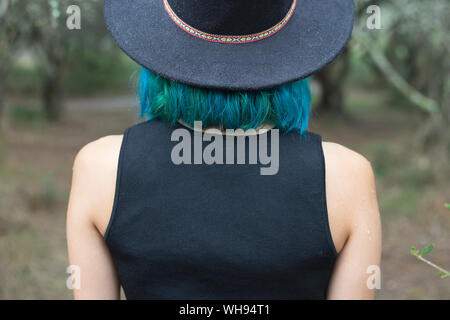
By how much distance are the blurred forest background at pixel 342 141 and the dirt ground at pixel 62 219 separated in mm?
14

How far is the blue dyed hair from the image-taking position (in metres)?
1.13

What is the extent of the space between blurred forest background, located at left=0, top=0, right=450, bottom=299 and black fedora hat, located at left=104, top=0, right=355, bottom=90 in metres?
0.22

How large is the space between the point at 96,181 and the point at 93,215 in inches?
3.5

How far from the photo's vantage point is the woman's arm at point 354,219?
114cm

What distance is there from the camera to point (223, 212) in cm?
114

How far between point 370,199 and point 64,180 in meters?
7.69

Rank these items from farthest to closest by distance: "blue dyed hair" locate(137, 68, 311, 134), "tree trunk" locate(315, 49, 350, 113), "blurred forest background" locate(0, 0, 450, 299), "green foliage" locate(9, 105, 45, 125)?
"tree trunk" locate(315, 49, 350, 113), "green foliage" locate(9, 105, 45, 125), "blurred forest background" locate(0, 0, 450, 299), "blue dyed hair" locate(137, 68, 311, 134)

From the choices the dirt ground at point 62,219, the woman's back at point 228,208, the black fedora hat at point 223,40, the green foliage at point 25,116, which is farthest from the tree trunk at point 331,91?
the woman's back at point 228,208

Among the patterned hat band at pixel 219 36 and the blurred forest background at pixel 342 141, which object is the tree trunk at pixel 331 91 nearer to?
the blurred forest background at pixel 342 141

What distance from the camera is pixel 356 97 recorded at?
838 inches

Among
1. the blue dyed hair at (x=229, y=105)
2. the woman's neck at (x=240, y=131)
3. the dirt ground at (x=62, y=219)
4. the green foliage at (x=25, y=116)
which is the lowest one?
the dirt ground at (x=62, y=219)

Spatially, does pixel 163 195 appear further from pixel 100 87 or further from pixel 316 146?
pixel 100 87

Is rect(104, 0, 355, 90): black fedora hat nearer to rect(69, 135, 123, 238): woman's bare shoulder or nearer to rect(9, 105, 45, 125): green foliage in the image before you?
rect(69, 135, 123, 238): woman's bare shoulder

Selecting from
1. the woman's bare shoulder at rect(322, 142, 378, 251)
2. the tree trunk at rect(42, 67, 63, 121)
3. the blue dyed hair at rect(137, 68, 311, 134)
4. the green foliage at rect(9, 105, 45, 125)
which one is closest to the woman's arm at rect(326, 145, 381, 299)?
the woman's bare shoulder at rect(322, 142, 378, 251)
